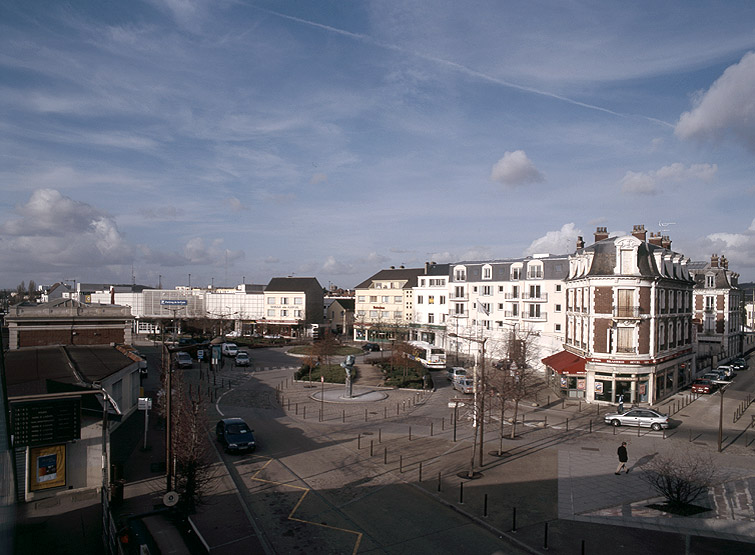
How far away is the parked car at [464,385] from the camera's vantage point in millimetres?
40169

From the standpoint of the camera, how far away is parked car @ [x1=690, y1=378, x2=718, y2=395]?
4288 cm

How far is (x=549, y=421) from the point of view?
3259 cm

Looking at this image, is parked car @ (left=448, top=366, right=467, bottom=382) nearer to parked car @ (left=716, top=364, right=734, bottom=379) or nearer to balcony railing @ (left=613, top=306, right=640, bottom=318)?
balcony railing @ (left=613, top=306, right=640, bottom=318)

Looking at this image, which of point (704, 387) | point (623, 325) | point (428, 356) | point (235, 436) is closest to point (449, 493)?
point (235, 436)

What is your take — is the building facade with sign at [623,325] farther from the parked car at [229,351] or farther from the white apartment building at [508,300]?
the parked car at [229,351]

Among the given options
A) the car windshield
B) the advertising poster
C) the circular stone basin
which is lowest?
the circular stone basin

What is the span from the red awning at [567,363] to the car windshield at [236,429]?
83.4ft

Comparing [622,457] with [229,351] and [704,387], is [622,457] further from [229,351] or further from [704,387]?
[229,351]

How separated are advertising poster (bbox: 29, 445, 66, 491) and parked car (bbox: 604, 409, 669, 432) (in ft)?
94.0

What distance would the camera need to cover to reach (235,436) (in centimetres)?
2497

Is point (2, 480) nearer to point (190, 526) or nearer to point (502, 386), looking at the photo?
point (190, 526)

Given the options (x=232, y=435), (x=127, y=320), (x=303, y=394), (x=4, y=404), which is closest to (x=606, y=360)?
(x=303, y=394)

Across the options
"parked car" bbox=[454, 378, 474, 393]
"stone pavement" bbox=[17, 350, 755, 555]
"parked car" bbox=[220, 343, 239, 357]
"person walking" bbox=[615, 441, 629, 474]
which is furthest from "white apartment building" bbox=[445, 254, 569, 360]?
"person walking" bbox=[615, 441, 629, 474]

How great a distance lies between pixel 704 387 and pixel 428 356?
2576cm
